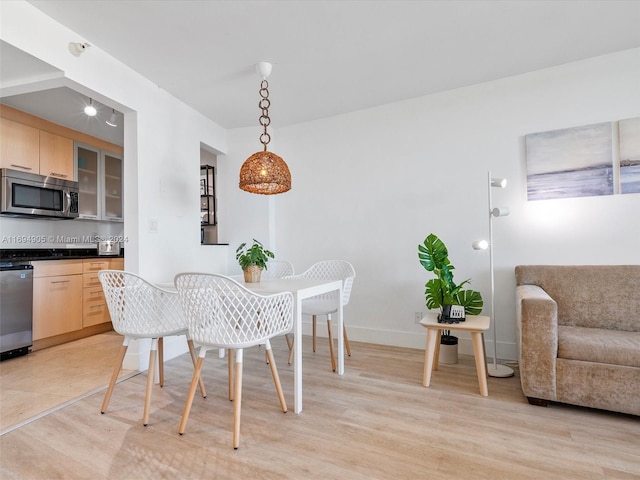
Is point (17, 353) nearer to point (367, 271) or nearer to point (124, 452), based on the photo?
point (124, 452)

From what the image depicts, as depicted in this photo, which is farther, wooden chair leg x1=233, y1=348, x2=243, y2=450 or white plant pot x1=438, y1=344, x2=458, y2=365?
white plant pot x1=438, y1=344, x2=458, y2=365

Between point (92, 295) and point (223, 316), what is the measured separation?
2.91 metres

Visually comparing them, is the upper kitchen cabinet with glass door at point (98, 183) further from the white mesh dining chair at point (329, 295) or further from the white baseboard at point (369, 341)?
the white mesh dining chair at point (329, 295)

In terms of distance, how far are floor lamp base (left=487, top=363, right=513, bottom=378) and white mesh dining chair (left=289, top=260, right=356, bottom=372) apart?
1.11 meters

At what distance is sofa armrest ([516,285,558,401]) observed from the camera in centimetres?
191

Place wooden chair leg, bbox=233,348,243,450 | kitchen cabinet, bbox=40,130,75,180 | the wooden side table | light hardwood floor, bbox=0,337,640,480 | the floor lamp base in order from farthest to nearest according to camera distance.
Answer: kitchen cabinet, bbox=40,130,75,180, the floor lamp base, the wooden side table, wooden chair leg, bbox=233,348,243,450, light hardwood floor, bbox=0,337,640,480

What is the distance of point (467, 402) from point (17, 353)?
12.1 ft

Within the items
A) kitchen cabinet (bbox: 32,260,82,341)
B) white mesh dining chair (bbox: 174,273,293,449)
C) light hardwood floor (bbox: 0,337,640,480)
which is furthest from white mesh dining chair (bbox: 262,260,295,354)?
kitchen cabinet (bbox: 32,260,82,341)

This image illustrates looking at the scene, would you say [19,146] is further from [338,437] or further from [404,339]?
[404,339]

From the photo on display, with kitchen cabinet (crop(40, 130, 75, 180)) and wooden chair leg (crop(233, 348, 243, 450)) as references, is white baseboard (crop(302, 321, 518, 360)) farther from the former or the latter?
kitchen cabinet (crop(40, 130, 75, 180))

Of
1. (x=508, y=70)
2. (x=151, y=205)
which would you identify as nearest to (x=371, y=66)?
(x=508, y=70)

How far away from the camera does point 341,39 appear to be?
2299mm

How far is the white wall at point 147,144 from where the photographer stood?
2012 millimetres

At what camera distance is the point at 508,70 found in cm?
276
